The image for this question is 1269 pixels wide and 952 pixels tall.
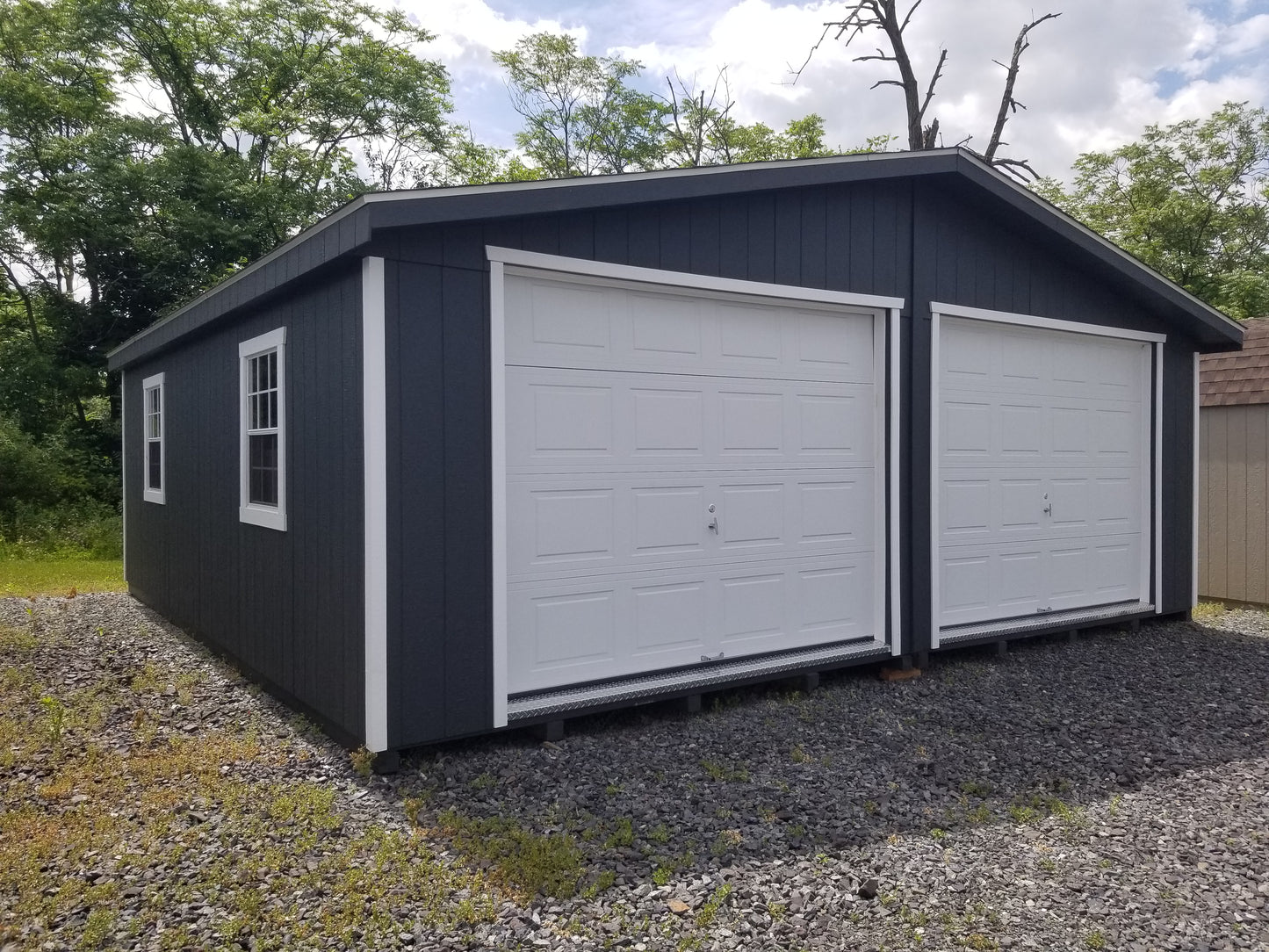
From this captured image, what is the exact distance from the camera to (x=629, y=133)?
22469 mm

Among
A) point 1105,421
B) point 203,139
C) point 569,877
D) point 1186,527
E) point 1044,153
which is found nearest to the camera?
point 569,877

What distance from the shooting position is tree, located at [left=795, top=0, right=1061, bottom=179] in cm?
1636

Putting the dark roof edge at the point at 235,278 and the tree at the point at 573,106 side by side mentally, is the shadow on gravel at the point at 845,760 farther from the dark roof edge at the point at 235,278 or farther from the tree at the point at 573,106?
the tree at the point at 573,106

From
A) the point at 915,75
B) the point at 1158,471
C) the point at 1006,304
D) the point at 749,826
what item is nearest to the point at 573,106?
the point at 915,75

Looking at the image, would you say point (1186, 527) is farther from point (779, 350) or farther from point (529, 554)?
point (529, 554)

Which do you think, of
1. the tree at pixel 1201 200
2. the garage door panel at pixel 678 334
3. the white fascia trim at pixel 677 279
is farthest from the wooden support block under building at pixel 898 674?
the tree at pixel 1201 200

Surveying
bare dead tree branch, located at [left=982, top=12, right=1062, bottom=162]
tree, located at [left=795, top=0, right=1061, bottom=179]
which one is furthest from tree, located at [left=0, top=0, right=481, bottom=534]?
bare dead tree branch, located at [left=982, top=12, right=1062, bottom=162]

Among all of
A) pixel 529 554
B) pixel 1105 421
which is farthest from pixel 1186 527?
pixel 529 554

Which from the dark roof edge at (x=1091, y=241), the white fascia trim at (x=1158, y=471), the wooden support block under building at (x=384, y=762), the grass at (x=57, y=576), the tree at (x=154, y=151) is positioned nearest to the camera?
the wooden support block under building at (x=384, y=762)

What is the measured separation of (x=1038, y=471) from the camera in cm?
706

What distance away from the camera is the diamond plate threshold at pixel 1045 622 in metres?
6.48

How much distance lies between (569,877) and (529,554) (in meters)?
1.87

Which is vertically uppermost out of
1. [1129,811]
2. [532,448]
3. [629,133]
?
[629,133]

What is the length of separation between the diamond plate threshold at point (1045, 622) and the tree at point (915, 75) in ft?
36.0
